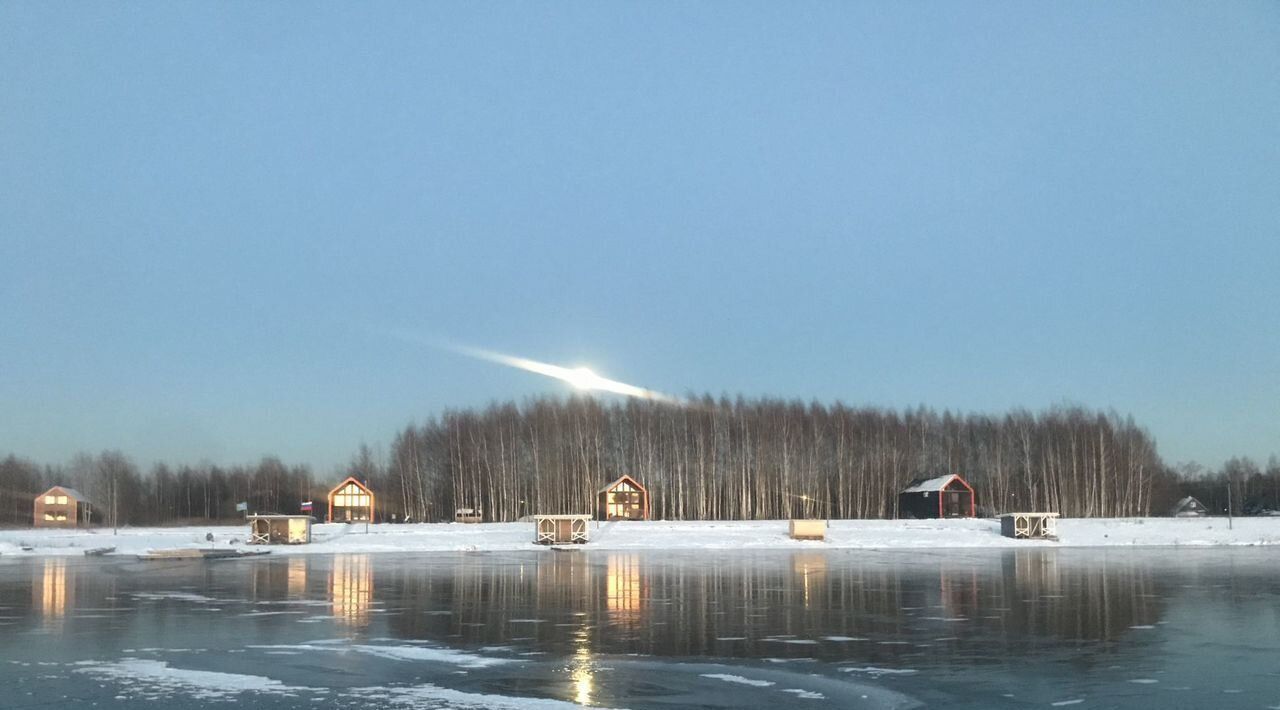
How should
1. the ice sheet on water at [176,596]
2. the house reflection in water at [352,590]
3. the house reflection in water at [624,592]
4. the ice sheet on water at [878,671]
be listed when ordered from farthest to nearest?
1. the ice sheet on water at [176,596]
2. the house reflection in water at [352,590]
3. the house reflection in water at [624,592]
4. the ice sheet on water at [878,671]

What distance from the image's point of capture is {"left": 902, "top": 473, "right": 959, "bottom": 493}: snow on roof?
314ft

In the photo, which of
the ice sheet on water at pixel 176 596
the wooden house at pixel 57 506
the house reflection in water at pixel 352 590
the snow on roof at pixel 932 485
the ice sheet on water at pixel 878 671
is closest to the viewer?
the ice sheet on water at pixel 878 671

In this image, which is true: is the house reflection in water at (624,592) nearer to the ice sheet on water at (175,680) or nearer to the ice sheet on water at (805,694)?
the ice sheet on water at (805,694)

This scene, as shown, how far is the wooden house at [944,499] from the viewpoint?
312 feet

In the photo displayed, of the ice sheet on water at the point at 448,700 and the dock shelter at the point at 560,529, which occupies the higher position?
the ice sheet on water at the point at 448,700

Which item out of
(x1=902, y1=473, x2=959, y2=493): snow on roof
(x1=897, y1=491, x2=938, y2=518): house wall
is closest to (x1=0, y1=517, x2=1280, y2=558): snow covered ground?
(x1=902, y1=473, x2=959, y2=493): snow on roof

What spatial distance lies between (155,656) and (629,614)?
9.44 metres

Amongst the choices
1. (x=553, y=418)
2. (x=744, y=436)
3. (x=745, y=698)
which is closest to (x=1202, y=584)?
(x=745, y=698)

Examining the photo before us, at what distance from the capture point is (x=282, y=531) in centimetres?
6575

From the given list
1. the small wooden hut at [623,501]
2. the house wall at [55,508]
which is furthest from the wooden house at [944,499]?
the house wall at [55,508]

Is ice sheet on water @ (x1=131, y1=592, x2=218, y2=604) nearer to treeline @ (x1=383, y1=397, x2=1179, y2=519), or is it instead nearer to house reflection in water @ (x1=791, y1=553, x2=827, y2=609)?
house reflection in water @ (x1=791, y1=553, x2=827, y2=609)

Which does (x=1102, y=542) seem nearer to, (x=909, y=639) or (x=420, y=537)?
(x=420, y=537)

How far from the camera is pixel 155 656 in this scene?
56.4ft

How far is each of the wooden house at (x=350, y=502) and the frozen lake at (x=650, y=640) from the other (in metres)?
62.9
